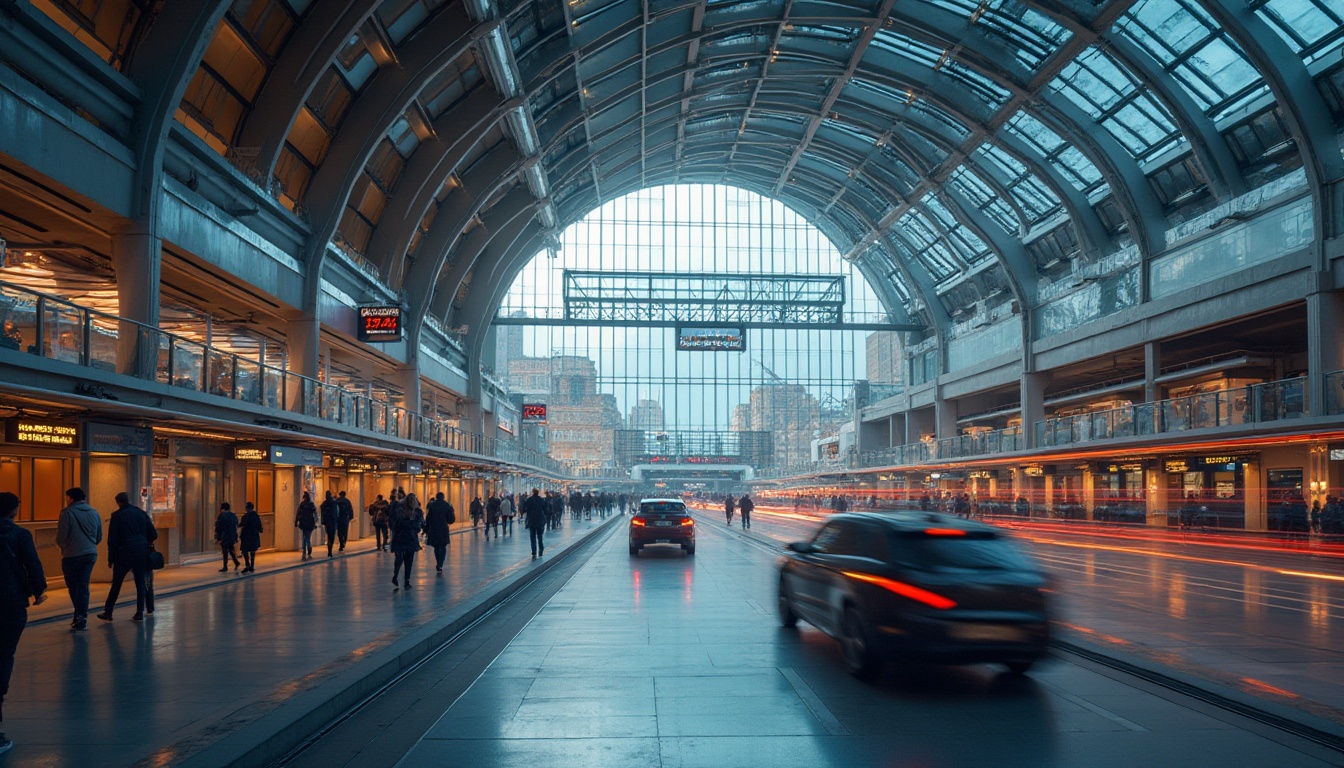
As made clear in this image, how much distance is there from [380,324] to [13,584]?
997 inches

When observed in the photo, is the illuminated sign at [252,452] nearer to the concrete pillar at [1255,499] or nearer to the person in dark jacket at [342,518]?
the person in dark jacket at [342,518]

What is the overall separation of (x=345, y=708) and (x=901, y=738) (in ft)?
14.1

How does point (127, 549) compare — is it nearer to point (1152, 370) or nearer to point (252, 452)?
point (252, 452)

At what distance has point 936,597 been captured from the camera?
9008 mm

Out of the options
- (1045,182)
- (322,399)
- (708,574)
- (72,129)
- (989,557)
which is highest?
(1045,182)

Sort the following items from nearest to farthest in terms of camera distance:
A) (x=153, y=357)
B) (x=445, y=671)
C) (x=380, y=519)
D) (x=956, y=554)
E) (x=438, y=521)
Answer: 1. (x=956, y=554)
2. (x=445, y=671)
3. (x=153, y=357)
4. (x=438, y=521)
5. (x=380, y=519)

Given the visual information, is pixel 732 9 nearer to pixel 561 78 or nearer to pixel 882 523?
pixel 561 78

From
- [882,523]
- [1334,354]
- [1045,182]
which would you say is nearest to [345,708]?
[882,523]

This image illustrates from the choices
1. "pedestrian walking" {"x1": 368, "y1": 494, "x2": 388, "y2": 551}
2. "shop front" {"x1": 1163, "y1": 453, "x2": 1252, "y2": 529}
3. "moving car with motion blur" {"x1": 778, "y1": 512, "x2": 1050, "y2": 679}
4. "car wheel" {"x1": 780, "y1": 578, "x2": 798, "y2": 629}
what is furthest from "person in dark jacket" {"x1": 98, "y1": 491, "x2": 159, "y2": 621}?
"shop front" {"x1": 1163, "y1": 453, "x2": 1252, "y2": 529}

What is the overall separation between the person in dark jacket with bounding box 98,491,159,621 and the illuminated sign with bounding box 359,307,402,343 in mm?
18100

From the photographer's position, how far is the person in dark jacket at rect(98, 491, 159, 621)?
13164 mm

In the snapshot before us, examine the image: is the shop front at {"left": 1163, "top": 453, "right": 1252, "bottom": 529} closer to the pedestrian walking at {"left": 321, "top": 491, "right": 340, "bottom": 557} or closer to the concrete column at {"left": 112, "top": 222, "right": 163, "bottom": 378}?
the pedestrian walking at {"left": 321, "top": 491, "right": 340, "bottom": 557}

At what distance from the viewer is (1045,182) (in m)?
45.8

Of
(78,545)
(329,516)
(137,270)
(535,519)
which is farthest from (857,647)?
(329,516)
